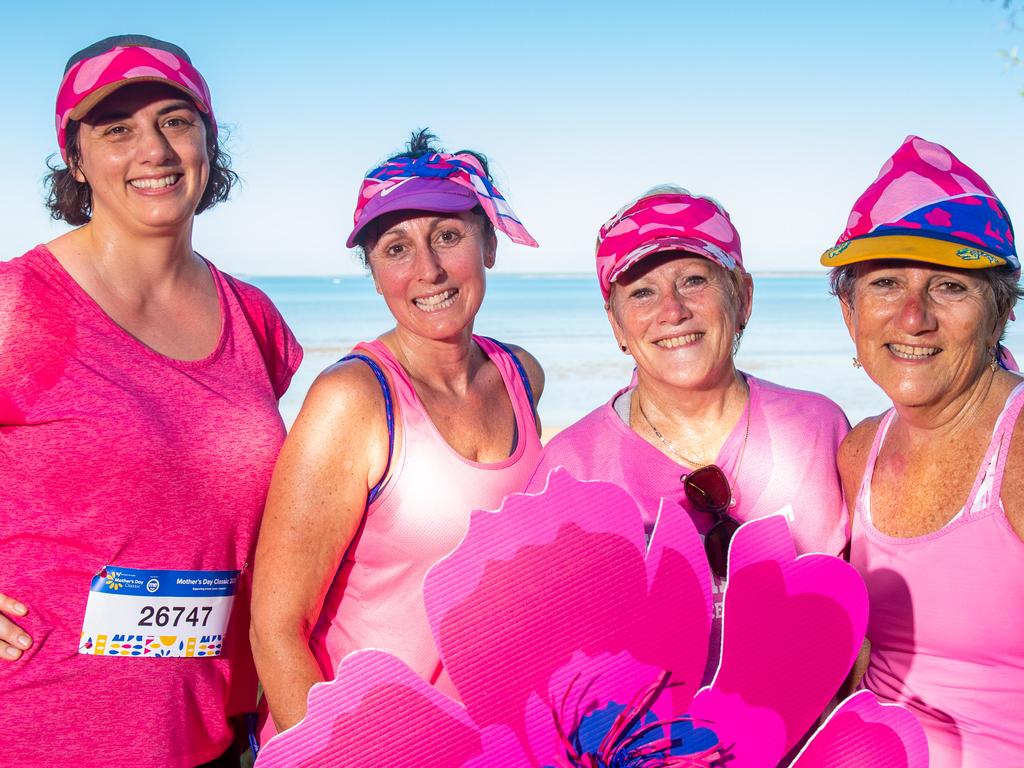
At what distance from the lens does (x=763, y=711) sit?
1684 mm

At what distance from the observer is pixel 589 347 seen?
23.6 m

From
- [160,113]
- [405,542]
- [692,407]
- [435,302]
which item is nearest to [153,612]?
[405,542]

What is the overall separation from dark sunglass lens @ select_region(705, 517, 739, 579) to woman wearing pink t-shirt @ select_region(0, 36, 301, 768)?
43.4 inches

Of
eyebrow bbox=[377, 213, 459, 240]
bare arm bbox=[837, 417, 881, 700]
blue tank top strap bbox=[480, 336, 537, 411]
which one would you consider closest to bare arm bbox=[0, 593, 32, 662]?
eyebrow bbox=[377, 213, 459, 240]

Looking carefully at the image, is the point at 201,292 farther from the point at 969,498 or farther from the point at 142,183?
the point at 969,498

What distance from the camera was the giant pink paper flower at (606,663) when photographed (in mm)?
1570

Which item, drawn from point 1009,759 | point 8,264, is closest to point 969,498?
point 1009,759

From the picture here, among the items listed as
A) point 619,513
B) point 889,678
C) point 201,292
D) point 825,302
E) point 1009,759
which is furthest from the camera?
point 825,302

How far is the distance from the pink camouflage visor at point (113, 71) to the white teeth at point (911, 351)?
183 centimetres

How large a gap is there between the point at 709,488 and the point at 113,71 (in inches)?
68.0

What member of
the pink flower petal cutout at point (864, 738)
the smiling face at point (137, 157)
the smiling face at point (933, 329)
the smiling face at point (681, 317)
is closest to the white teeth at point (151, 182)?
the smiling face at point (137, 157)

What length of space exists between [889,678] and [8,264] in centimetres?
219

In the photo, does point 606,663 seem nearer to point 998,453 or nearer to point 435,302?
point 998,453

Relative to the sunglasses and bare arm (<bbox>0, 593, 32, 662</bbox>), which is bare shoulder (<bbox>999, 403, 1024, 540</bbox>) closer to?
the sunglasses
